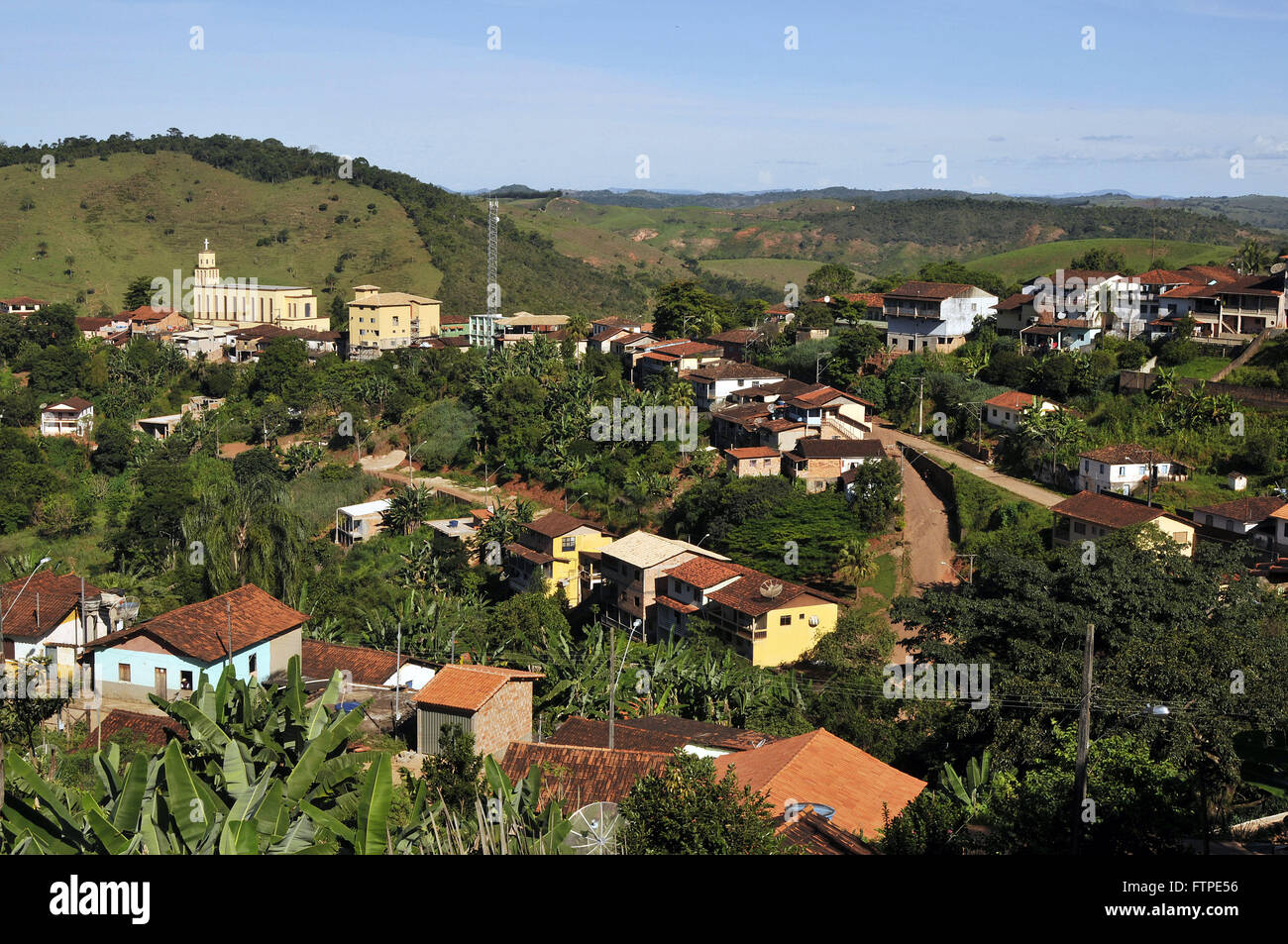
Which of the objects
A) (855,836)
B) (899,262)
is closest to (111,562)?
(855,836)

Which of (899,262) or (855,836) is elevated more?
(899,262)

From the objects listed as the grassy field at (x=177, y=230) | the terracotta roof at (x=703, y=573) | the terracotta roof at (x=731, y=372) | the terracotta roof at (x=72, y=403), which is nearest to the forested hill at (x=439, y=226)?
the grassy field at (x=177, y=230)

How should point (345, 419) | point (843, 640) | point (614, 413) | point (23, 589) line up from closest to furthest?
point (23, 589) < point (843, 640) < point (614, 413) < point (345, 419)

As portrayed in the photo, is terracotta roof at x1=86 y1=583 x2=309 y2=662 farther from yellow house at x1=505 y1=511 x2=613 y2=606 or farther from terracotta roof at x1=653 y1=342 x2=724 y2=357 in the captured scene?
terracotta roof at x1=653 y1=342 x2=724 y2=357

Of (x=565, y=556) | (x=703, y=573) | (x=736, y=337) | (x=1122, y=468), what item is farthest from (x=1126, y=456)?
→ (x=736, y=337)

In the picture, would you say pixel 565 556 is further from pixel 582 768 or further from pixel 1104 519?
pixel 582 768

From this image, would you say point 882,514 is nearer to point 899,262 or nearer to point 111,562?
point 111,562

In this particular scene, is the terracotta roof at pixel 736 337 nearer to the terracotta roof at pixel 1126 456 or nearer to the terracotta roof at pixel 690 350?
the terracotta roof at pixel 690 350

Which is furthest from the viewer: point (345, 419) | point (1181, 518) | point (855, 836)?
point (345, 419)
